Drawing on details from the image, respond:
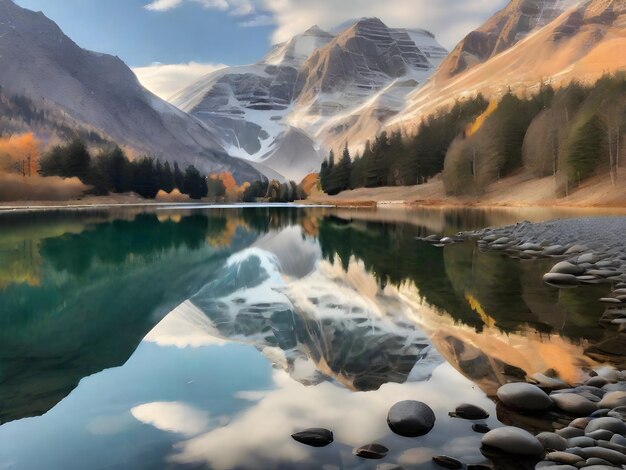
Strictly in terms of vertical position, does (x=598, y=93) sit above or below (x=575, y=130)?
above

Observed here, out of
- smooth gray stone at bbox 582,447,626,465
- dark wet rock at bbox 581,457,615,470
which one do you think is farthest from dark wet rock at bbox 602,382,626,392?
dark wet rock at bbox 581,457,615,470

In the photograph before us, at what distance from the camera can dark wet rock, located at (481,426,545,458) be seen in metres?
5.76

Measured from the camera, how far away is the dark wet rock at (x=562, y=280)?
55.6 ft

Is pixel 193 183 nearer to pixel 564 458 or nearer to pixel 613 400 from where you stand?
pixel 613 400

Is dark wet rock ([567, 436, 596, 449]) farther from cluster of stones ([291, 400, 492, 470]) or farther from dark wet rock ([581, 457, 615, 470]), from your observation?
cluster of stones ([291, 400, 492, 470])

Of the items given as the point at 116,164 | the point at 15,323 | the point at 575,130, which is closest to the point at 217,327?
the point at 15,323

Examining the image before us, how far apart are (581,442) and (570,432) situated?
387 millimetres

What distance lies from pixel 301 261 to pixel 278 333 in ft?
47.1

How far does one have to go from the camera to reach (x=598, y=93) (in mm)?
74312

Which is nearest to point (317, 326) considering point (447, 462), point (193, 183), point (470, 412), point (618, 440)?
point (470, 412)

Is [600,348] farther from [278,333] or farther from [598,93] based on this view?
[598,93]

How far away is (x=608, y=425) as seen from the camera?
6012 mm

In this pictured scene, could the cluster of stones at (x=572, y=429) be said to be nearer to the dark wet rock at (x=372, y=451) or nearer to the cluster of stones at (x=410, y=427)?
the cluster of stones at (x=410, y=427)

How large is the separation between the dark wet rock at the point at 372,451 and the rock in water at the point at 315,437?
470 mm
